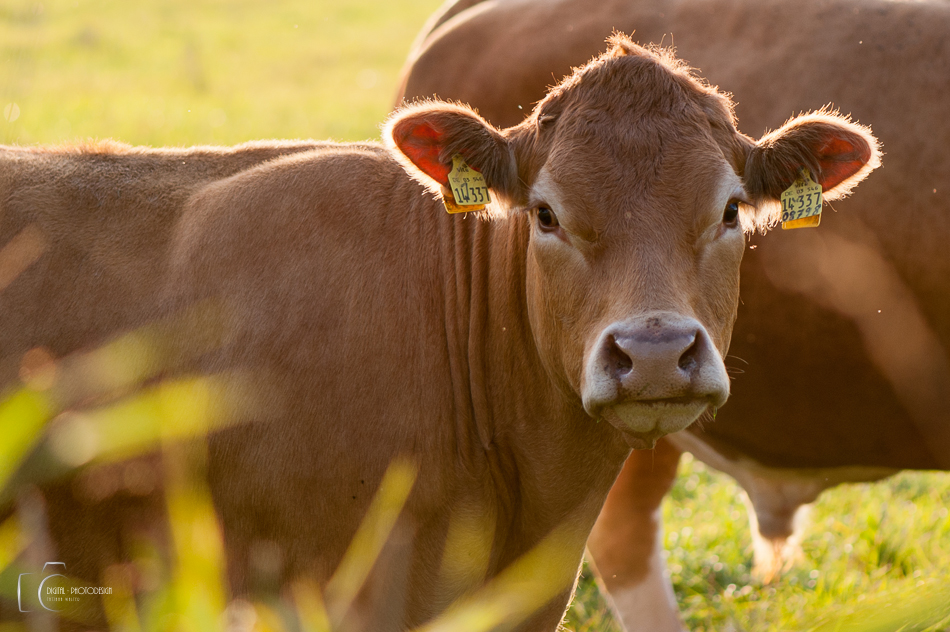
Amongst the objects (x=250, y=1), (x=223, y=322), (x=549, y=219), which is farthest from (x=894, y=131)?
(x=250, y=1)

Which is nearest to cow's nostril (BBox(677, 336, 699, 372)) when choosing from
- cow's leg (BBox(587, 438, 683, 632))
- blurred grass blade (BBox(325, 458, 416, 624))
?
blurred grass blade (BBox(325, 458, 416, 624))

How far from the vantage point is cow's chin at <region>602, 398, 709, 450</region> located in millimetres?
2508

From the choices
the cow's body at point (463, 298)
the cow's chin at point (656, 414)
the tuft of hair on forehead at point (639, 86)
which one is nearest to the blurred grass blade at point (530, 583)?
the cow's body at point (463, 298)

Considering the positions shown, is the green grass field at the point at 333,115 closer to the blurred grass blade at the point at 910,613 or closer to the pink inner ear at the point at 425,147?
the blurred grass blade at the point at 910,613

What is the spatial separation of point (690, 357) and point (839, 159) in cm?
111

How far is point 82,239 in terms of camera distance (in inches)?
129

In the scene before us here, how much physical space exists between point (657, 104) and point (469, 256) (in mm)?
836

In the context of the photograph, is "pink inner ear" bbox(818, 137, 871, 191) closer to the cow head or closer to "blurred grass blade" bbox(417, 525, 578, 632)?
the cow head

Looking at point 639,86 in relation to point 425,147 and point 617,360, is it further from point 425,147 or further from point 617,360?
point 617,360

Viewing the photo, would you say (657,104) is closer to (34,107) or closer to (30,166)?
(30,166)

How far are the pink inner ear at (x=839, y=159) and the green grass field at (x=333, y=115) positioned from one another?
1.26m

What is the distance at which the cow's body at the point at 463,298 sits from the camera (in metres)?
2.77

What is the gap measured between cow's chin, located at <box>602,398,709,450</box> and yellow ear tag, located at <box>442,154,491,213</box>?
816 mm

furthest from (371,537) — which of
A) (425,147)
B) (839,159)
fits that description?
(839,159)
